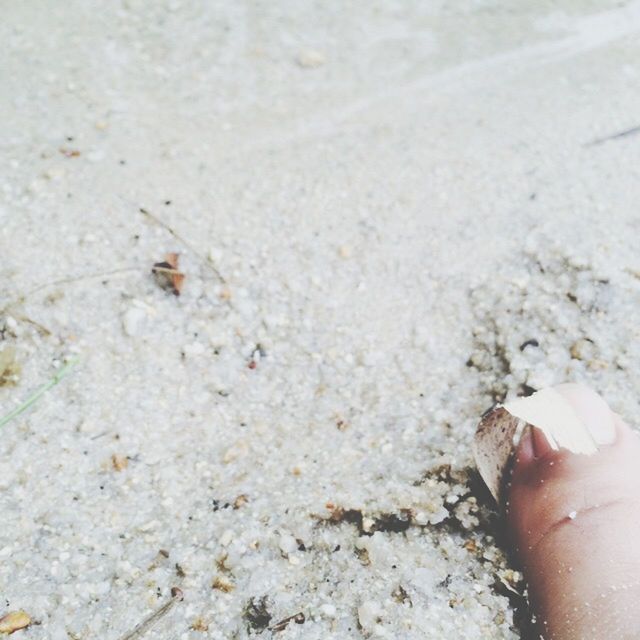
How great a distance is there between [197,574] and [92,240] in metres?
0.86

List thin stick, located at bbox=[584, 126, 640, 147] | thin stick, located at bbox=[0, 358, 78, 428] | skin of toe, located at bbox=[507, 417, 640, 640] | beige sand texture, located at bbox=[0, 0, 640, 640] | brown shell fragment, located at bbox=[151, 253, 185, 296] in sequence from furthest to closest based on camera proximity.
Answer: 1. thin stick, located at bbox=[584, 126, 640, 147]
2. brown shell fragment, located at bbox=[151, 253, 185, 296]
3. thin stick, located at bbox=[0, 358, 78, 428]
4. beige sand texture, located at bbox=[0, 0, 640, 640]
5. skin of toe, located at bbox=[507, 417, 640, 640]

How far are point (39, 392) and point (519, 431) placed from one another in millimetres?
969

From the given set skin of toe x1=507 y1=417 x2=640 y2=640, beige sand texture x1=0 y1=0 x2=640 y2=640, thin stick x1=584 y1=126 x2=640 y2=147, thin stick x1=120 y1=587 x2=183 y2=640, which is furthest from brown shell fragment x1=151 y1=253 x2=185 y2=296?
thin stick x1=584 y1=126 x2=640 y2=147

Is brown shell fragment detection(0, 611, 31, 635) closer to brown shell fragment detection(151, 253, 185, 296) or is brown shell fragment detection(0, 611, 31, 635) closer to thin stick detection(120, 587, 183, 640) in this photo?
thin stick detection(120, 587, 183, 640)

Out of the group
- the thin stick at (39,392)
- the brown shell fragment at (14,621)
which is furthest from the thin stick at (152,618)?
the thin stick at (39,392)

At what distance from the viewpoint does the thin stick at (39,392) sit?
1.49 meters

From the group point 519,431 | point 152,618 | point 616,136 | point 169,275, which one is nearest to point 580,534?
point 519,431

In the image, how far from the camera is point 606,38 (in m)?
2.37

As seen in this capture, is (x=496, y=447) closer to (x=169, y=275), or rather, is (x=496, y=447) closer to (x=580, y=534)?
(x=580, y=534)

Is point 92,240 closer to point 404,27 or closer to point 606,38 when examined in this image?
point 404,27

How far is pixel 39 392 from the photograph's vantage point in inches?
60.1

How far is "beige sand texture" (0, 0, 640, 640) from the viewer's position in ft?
4.22

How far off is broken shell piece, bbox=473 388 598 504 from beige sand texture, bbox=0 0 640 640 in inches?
2.5

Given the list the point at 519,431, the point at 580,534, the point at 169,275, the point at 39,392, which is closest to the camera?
the point at 580,534
